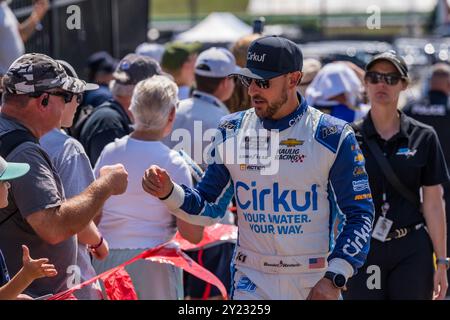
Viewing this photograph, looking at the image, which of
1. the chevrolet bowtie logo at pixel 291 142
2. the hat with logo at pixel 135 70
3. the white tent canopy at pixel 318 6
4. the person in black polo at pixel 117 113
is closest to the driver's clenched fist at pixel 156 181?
the chevrolet bowtie logo at pixel 291 142

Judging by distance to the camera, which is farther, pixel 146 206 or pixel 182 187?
pixel 146 206

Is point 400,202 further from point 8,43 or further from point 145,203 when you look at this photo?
point 8,43

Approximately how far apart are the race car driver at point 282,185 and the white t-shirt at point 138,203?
3.02ft

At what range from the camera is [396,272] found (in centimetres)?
620

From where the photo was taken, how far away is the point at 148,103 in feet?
18.7

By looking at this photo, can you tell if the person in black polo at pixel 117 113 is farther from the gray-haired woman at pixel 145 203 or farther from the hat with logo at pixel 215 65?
the gray-haired woman at pixel 145 203

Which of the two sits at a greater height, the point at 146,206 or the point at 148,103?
the point at 148,103

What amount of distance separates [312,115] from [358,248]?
702 millimetres

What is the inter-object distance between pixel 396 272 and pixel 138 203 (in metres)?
1.67

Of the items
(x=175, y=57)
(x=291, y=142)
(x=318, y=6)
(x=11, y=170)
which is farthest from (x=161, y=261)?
(x=318, y=6)

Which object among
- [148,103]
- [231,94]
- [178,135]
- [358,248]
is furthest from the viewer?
[231,94]

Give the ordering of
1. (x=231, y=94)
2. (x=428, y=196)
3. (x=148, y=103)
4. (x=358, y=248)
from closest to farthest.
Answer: (x=358, y=248), (x=148, y=103), (x=428, y=196), (x=231, y=94)

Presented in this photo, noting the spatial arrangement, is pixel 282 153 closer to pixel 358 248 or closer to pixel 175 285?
pixel 358 248

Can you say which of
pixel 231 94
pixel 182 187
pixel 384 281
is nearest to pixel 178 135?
pixel 231 94
